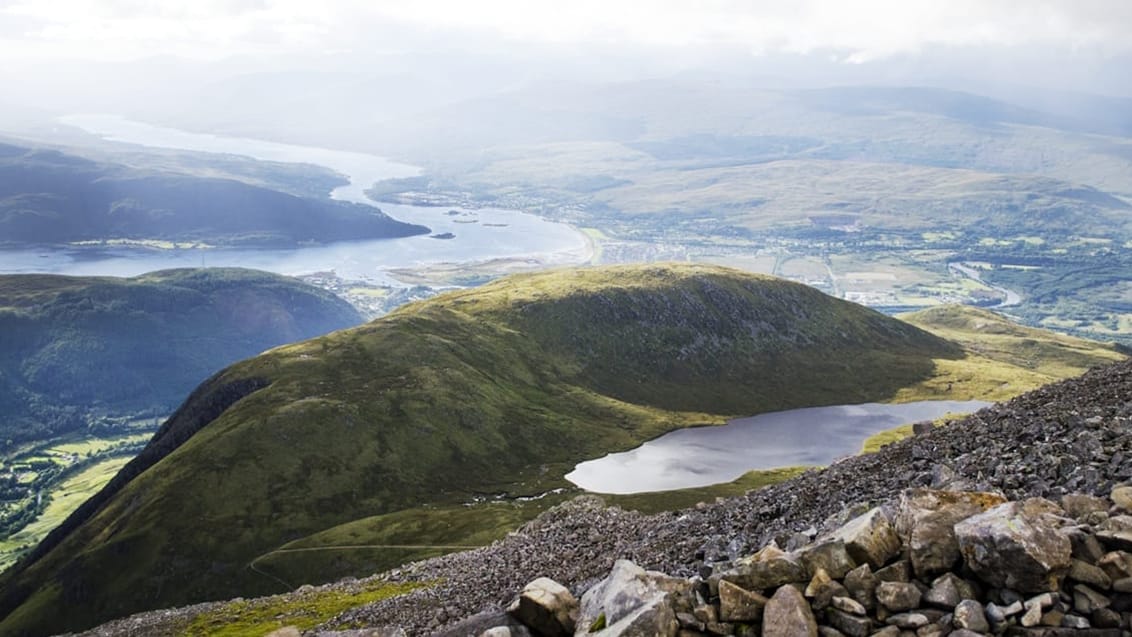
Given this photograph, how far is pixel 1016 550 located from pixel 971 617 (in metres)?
1.97

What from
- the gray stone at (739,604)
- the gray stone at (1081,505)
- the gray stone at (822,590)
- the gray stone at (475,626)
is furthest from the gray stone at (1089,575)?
the gray stone at (475,626)

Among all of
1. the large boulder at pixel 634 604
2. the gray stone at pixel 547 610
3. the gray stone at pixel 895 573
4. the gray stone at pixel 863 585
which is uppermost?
the gray stone at pixel 895 573

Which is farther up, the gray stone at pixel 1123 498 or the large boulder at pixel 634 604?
the gray stone at pixel 1123 498

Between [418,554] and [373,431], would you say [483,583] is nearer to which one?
[418,554]

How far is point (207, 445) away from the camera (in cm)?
17312

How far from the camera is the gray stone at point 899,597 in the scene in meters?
19.7

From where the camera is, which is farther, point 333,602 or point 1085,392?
point 333,602

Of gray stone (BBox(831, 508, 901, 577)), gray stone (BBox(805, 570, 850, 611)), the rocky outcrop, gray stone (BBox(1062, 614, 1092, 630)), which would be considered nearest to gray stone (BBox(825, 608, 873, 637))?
the rocky outcrop

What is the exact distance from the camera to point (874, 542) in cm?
2128

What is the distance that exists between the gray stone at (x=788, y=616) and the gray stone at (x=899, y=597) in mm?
1885

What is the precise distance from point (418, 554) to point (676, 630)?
353 ft

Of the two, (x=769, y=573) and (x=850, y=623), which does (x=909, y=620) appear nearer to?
(x=850, y=623)

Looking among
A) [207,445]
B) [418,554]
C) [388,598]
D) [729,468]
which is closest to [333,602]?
[388,598]

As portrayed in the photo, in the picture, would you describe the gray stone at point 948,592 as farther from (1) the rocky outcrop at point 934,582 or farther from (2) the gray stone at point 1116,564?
(2) the gray stone at point 1116,564
